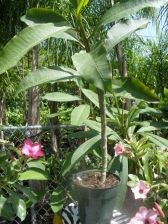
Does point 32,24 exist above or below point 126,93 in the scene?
above

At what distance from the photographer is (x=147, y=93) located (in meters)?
1.58

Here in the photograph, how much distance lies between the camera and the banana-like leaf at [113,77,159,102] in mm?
1573

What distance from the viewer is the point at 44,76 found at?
1476 mm

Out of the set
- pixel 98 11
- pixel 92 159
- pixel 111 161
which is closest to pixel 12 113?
pixel 98 11

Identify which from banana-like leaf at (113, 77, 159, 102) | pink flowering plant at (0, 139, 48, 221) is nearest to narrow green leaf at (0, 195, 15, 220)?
pink flowering plant at (0, 139, 48, 221)

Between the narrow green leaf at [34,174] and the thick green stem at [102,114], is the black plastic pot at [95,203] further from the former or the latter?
the narrow green leaf at [34,174]

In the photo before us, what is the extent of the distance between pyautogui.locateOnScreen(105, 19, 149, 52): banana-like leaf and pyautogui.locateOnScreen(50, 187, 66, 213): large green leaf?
0.80 m

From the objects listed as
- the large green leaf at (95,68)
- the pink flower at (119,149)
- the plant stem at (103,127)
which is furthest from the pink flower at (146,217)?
the large green leaf at (95,68)

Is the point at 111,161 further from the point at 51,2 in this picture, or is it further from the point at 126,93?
the point at 51,2

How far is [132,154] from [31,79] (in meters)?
0.63

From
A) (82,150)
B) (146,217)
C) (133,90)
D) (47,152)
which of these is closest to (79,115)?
(82,150)

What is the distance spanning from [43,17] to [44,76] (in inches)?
8.0

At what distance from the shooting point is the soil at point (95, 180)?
5.32ft

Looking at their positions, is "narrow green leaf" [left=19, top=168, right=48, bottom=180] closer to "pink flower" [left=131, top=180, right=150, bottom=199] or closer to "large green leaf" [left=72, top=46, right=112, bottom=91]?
"pink flower" [left=131, top=180, right=150, bottom=199]
